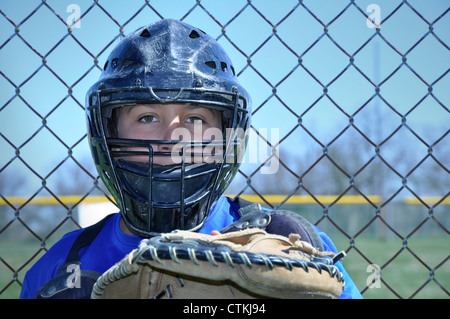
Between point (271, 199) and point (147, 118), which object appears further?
point (271, 199)

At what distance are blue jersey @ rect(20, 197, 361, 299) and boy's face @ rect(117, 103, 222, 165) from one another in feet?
1.13

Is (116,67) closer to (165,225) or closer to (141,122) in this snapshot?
(141,122)

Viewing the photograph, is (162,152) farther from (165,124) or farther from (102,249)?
(102,249)

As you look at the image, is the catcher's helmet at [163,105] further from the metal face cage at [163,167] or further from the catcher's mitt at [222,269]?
the catcher's mitt at [222,269]

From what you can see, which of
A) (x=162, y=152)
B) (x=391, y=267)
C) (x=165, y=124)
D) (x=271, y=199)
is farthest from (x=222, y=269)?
(x=391, y=267)

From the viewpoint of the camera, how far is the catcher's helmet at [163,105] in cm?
178

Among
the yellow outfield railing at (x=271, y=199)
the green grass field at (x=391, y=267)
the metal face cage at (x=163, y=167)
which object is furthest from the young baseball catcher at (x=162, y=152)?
the yellow outfield railing at (x=271, y=199)

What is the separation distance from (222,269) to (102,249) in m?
0.92

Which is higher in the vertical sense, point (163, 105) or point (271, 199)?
point (163, 105)

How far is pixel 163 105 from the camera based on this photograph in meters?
1.88

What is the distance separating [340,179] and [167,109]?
1111 cm

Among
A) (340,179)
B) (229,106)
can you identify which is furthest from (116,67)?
(340,179)

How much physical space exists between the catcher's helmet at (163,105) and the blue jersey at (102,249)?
12 centimetres
